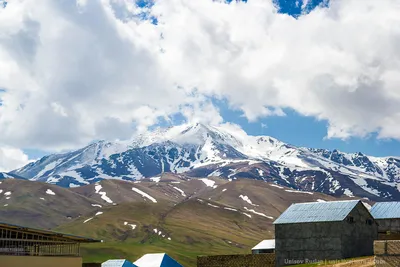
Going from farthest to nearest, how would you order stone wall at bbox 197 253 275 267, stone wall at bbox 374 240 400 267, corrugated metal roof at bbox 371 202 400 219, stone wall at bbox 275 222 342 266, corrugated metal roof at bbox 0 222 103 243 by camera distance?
corrugated metal roof at bbox 371 202 400 219, stone wall at bbox 197 253 275 267, stone wall at bbox 275 222 342 266, corrugated metal roof at bbox 0 222 103 243, stone wall at bbox 374 240 400 267

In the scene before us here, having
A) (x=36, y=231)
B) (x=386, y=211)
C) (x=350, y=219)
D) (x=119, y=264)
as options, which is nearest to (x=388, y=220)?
(x=386, y=211)

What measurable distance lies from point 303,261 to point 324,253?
312 cm

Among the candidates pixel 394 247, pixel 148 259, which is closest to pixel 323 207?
pixel 148 259

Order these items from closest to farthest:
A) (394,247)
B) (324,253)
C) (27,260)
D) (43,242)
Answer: (394,247), (27,260), (43,242), (324,253)

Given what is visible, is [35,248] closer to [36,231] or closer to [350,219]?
[36,231]

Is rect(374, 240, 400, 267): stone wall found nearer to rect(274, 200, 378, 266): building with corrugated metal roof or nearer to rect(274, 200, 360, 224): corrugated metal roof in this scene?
rect(274, 200, 378, 266): building with corrugated metal roof

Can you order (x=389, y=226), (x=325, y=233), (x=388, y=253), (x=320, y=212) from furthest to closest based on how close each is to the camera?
(x=389, y=226)
(x=320, y=212)
(x=325, y=233)
(x=388, y=253)

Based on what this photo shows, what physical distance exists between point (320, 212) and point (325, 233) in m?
3.56

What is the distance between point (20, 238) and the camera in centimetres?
6291

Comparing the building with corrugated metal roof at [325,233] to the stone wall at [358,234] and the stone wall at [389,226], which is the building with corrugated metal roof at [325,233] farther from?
the stone wall at [389,226]

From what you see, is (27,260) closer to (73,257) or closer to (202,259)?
(73,257)

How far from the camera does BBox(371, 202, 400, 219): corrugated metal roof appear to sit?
90.8 metres

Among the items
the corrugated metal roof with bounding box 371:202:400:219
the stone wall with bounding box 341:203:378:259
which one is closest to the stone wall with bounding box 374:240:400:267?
the stone wall with bounding box 341:203:378:259

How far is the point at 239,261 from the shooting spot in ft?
281
